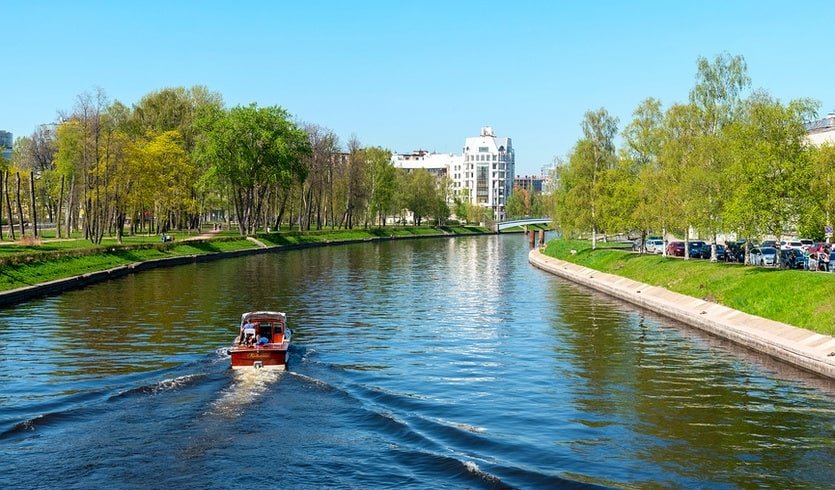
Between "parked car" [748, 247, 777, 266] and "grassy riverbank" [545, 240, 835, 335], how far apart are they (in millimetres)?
5925

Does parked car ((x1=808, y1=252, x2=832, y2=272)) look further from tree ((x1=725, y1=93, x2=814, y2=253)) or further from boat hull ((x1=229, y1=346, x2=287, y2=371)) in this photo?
boat hull ((x1=229, y1=346, x2=287, y2=371))

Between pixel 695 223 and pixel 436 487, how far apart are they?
52.4 m

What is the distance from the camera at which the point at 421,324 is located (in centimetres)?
5128

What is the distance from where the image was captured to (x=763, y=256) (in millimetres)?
70688

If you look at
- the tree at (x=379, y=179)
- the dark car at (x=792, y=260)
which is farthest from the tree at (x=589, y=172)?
the tree at (x=379, y=179)

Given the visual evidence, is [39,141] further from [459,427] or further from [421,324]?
[459,427]

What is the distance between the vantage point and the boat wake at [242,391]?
2792cm

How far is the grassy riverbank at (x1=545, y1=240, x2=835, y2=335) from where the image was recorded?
1681 inches

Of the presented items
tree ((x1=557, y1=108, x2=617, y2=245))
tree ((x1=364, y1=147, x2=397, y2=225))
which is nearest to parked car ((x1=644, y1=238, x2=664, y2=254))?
tree ((x1=557, y1=108, x2=617, y2=245))

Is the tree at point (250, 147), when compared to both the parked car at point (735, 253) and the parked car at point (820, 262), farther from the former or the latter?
the parked car at point (820, 262)

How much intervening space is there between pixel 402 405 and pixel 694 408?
35.4 ft

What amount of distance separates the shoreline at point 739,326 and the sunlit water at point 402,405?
1216 mm

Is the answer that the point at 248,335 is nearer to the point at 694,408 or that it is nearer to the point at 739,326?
the point at 694,408

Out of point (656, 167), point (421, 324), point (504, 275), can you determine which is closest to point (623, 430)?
point (421, 324)
